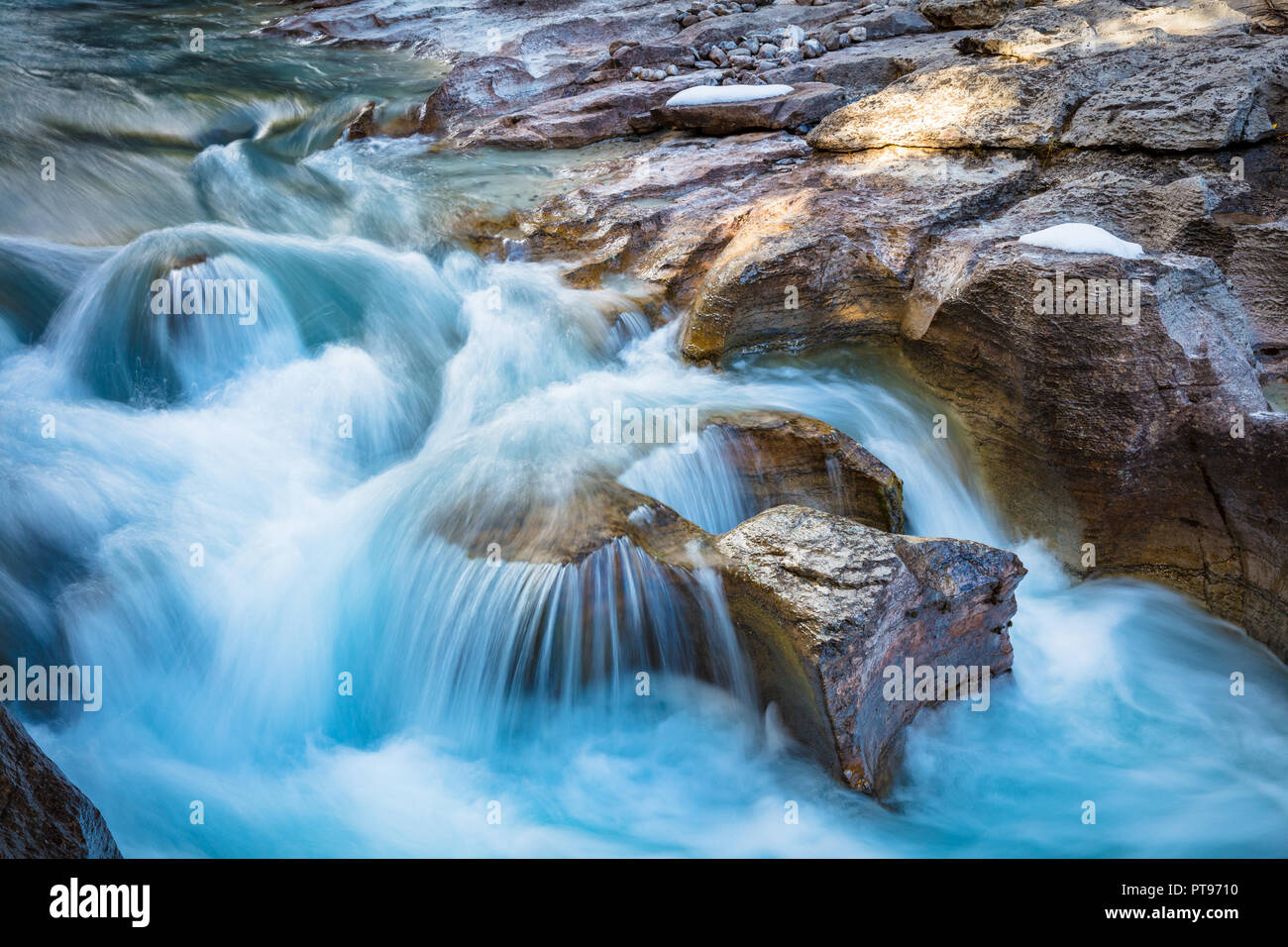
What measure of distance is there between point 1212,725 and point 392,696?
432cm

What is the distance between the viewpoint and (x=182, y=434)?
6.23 metres

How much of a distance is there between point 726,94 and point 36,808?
944cm

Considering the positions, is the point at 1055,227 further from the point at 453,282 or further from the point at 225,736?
the point at 225,736

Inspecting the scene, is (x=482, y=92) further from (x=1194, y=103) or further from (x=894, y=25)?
(x=1194, y=103)

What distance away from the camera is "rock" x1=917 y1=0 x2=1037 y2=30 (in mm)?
11938

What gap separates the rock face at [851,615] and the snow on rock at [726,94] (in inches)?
273

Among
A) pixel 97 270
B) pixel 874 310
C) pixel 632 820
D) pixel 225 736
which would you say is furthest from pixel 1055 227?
pixel 97 270

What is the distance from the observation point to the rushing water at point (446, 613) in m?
4.38

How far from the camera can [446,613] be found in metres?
4.99

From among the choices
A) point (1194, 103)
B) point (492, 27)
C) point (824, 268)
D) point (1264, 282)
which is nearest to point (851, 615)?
point (824, 268)

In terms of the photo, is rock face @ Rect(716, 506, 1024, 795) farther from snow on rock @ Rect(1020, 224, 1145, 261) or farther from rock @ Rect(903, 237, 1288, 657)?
snow on rock @ Rect(1020, 224, 1145, 261)

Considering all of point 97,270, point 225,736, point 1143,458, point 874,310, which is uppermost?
point 97,270

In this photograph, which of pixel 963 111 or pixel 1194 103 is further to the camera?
pixel 963 111

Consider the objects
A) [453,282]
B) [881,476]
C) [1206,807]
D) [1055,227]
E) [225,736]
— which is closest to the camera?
[1206,807]
